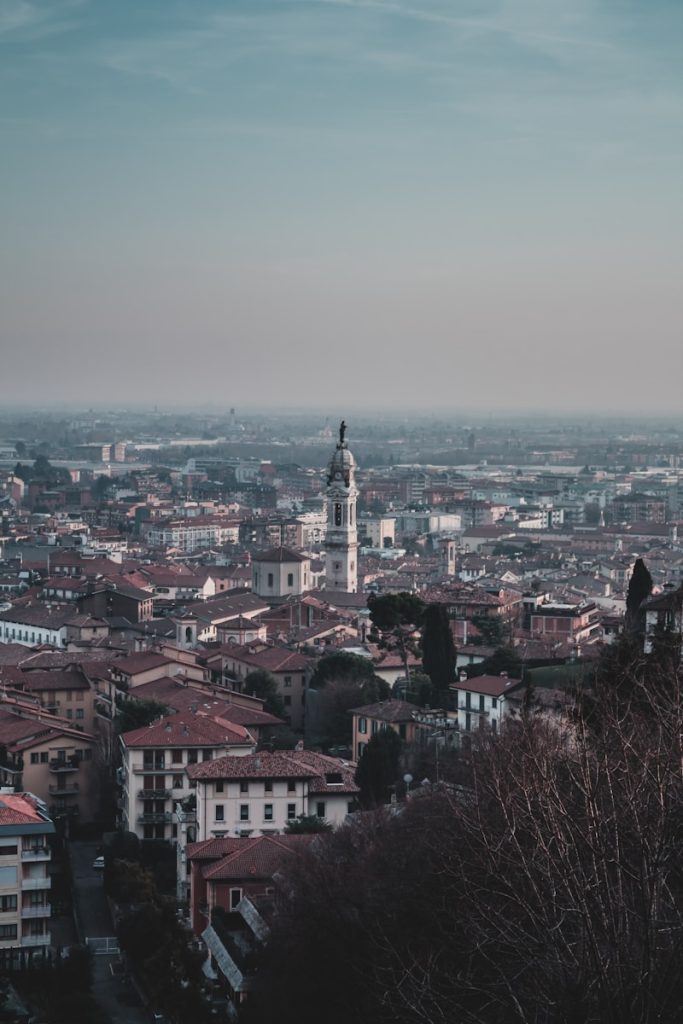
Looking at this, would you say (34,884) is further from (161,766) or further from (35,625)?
(35,625)

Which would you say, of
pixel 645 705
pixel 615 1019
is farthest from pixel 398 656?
pixel 615 1019

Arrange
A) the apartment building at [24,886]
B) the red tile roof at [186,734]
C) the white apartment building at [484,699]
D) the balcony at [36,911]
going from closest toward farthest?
the apartment building at [24,886]
the balcony at [36,911]
the red tile roof at [186,734]
the white apartment building at [484,699]

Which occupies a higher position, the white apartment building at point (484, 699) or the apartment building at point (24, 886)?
the white apartment building at point (484, 699)

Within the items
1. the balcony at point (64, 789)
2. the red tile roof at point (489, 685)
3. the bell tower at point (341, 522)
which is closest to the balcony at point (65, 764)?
the balcony at point (64, 789)

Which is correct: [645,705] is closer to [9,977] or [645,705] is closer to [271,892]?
[271,892]

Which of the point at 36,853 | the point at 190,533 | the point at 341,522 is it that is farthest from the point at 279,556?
the point at 190,533

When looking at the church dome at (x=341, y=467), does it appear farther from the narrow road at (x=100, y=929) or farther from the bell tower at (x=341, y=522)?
the narrow road at (x=100, y=929)
